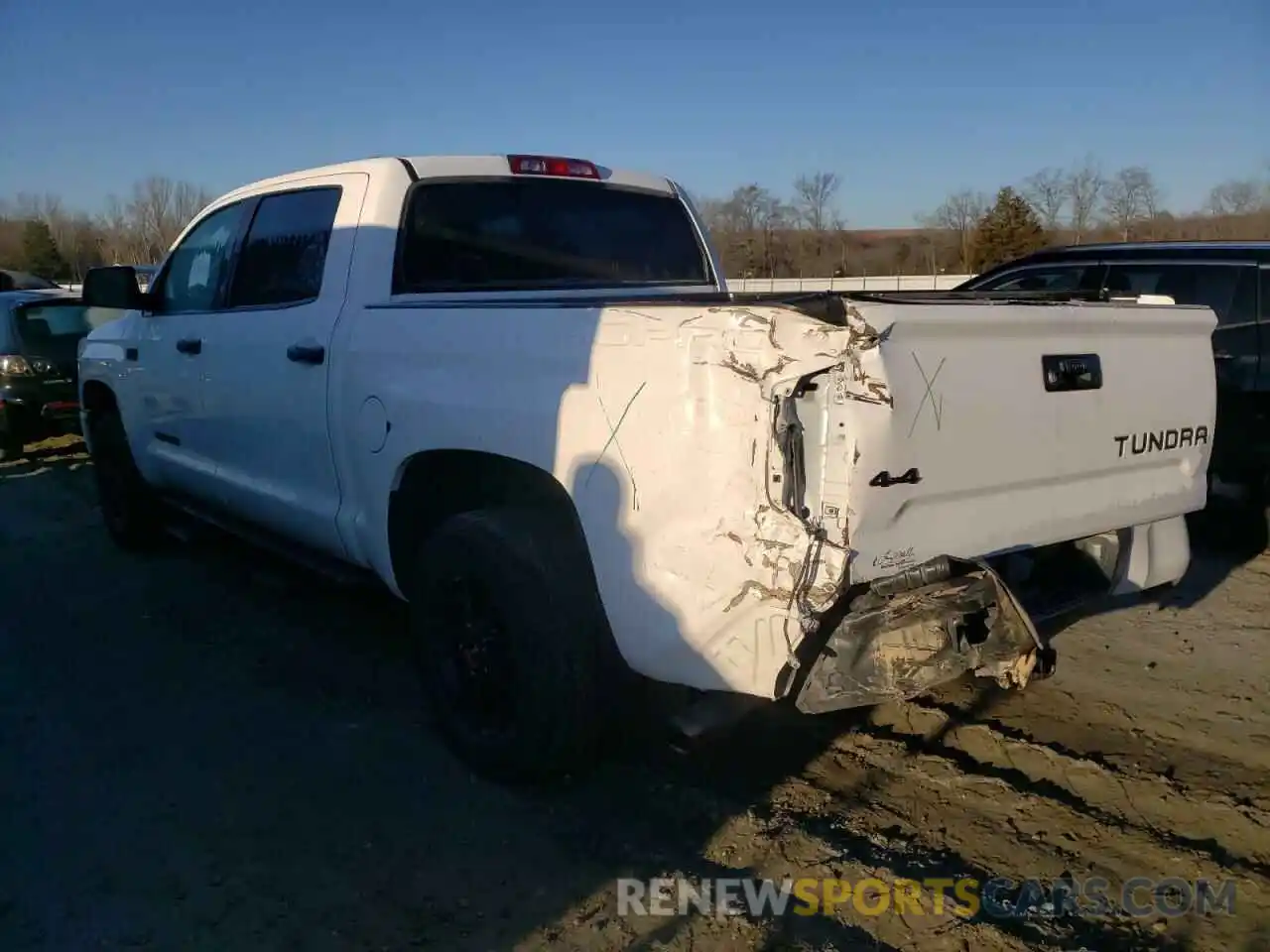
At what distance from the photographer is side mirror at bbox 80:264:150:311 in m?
5.24

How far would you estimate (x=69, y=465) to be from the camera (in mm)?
10273

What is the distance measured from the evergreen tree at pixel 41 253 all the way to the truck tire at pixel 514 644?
4672 cm

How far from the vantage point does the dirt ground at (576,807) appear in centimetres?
270

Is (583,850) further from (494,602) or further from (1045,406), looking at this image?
(1045,406)

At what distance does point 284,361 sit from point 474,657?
5.14 ft

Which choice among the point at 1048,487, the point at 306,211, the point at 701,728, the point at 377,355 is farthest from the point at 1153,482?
the point at 306,211

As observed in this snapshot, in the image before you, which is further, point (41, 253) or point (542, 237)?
point (41, 253)

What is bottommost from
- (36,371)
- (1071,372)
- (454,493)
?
(454,493)

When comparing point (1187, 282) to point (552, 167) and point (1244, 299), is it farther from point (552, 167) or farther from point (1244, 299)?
point (552, 167)

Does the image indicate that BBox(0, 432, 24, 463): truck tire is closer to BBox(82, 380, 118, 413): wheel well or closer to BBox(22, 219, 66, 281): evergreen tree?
BBox(82, 380, 118, 413): wheel well

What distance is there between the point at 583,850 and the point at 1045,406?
1795 millimetres

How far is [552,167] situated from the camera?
4547 mm

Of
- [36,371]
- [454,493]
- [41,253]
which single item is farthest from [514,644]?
[41,253]

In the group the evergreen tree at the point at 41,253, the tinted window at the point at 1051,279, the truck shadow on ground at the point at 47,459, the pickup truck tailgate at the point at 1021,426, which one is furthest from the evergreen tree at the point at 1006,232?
the evergreen tree at the point at 41,253
